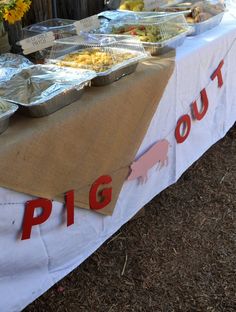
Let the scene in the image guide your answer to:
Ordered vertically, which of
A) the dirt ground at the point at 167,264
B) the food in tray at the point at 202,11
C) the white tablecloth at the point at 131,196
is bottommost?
the dirt ground at the point at 167,264

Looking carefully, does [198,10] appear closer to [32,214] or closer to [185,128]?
[185,128]

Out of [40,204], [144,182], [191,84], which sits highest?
[191,84]

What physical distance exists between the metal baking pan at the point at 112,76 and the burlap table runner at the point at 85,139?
0.06ft

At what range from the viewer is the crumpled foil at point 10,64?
1177 millimetres

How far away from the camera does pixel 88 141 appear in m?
1.19

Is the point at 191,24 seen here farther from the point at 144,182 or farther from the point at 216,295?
the point at 216,295

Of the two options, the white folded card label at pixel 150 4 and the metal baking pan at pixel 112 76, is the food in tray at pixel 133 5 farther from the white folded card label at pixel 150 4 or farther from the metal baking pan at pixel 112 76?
the metal baking pan at pixel 112 76

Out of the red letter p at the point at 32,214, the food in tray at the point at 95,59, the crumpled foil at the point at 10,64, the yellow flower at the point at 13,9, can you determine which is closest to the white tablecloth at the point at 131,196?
the red letter p at the point at 32,214

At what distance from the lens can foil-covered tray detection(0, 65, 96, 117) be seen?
1.06m

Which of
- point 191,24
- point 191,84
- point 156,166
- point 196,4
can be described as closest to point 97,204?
point 156,166

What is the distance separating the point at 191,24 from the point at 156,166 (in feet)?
2.15

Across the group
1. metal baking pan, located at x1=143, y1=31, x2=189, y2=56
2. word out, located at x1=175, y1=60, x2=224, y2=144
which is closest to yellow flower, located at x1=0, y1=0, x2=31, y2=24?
metal baking pan, located at x1=143, y1=31, x2=189, y2=56

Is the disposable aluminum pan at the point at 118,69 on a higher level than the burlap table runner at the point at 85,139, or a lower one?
higher

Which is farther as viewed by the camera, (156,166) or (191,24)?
(191,24)
